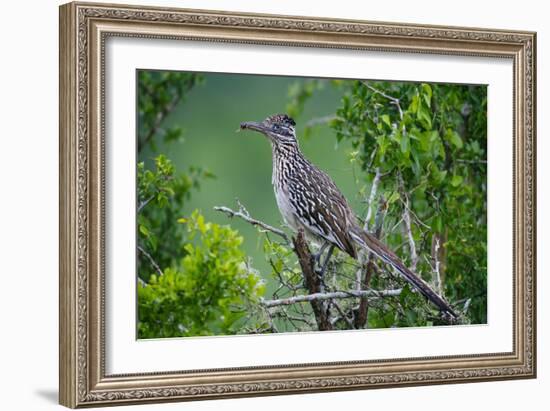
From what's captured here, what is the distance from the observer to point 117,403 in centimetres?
346

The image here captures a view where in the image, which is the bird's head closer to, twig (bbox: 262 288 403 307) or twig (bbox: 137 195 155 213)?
twig (bbox: 137 195 155 213)

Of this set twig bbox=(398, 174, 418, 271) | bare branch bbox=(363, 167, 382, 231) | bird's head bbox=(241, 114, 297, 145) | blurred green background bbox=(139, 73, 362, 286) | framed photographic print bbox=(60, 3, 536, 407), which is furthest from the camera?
twig bbox=(398, 174, 418, 271)

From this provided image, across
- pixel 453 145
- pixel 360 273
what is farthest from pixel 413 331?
pixel 453 145

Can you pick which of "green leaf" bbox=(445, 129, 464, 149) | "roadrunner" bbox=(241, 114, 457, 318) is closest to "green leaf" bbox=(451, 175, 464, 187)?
"green leaf" bbox=(445, 129, 464, 149)

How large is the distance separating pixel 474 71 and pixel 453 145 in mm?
286

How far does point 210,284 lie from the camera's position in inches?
148

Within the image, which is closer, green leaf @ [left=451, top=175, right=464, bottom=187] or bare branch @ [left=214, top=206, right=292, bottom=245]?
bare branch @ [left=214, top=206, right=292, bottom=245]

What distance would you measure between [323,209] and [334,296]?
304 mm

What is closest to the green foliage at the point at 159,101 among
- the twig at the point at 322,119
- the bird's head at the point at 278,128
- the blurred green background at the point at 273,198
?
the blurred green background at the point at 273,198

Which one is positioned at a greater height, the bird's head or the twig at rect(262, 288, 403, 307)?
the bird's head

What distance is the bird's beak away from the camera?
3.73 metres

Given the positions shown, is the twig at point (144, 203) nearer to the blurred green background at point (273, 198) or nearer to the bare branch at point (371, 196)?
the blurred green background at point (273, 198)

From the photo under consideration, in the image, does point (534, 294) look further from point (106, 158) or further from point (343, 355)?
point (106, 158)

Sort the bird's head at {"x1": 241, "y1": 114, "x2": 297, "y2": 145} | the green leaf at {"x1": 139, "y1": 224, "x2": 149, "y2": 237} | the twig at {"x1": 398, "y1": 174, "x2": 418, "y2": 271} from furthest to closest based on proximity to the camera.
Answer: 1. the twig at {"x1": 398, "y1": 174, "x2": 418, "y2": 271}
2. the bird's head at {"x1": 241, "y1": 114, "x2": 297, "y2": 145}
3. the green leaf at {"x1": 139, "y1": 224, "x2": 149, "y2": 237}
